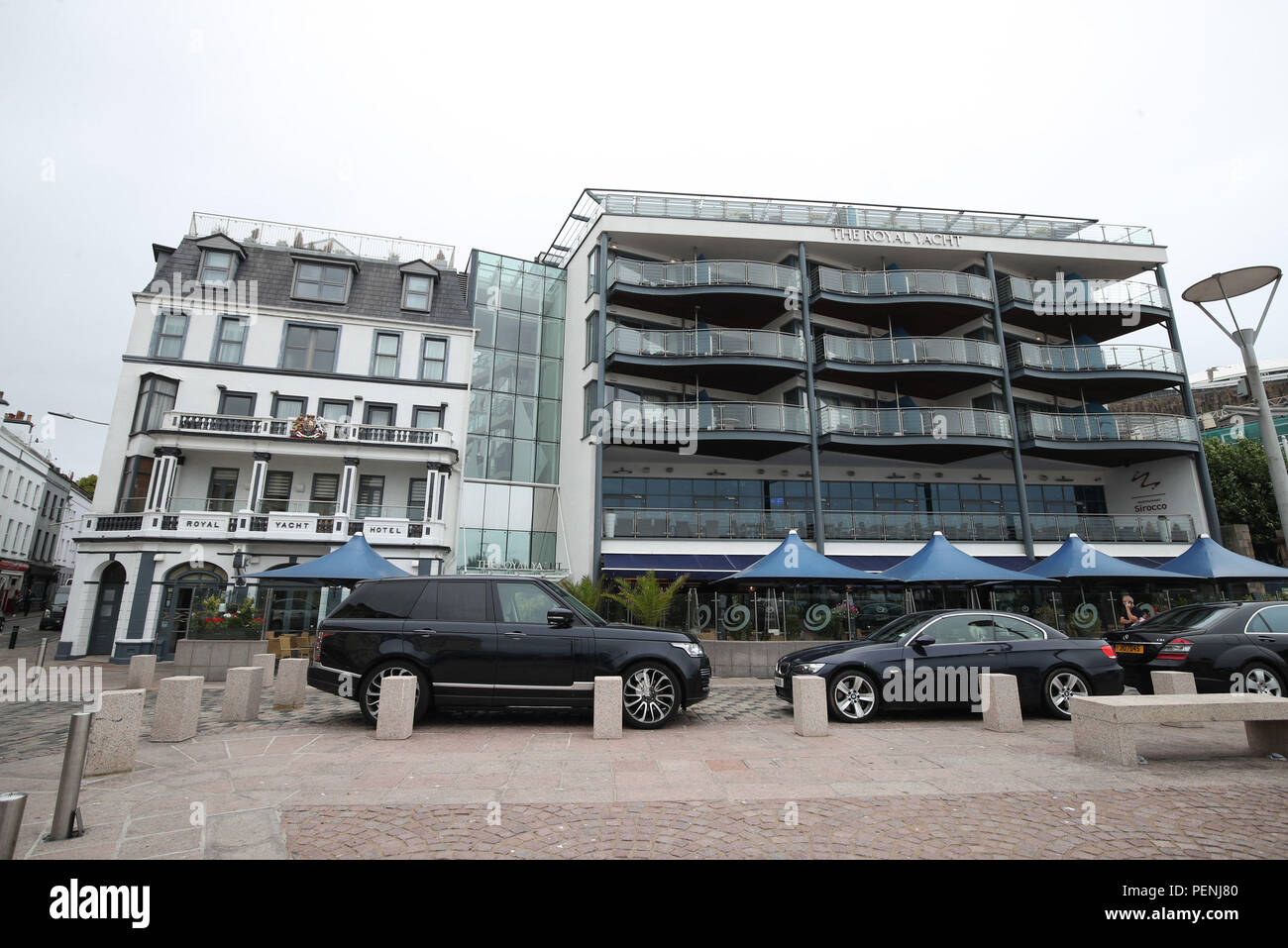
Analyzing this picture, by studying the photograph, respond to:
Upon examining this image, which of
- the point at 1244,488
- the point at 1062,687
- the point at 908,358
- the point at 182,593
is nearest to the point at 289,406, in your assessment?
the point at 182,593

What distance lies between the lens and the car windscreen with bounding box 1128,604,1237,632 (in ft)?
32.0

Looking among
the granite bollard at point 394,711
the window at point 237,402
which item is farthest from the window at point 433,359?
the granite bollard at point 394,711

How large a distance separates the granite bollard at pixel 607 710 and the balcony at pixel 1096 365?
976 inches

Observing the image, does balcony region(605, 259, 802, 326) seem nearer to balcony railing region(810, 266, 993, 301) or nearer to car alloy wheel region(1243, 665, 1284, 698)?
balcony railing region(810, 266, 993, 301)

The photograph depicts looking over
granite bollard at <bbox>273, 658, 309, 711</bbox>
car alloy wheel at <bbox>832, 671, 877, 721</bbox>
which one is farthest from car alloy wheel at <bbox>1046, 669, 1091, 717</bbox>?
granite bollard at <bbox>273, 658, 309, 711</bbox>

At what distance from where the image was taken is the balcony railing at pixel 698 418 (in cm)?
2323

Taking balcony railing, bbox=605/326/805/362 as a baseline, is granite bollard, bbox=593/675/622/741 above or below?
below

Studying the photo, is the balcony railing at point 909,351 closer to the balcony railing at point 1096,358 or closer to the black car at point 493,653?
the balcony railing at point 1096,358

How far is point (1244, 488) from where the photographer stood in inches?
1212

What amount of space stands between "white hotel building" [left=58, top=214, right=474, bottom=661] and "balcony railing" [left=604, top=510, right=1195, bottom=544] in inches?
313

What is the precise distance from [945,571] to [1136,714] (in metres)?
9.37
